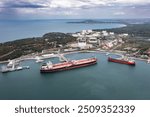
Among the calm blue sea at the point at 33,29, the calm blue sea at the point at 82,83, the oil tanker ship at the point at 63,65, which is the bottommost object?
the calm blue sea at the point at 82,83

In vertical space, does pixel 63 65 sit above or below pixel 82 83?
above

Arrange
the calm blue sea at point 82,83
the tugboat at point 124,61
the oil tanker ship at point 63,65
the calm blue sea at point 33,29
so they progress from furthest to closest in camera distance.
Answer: the calm blue sea at point 33,29 < the tugboat at point 124,61 < the oil tanker ship at point 63,65 < the calm blue sea at point 82,83

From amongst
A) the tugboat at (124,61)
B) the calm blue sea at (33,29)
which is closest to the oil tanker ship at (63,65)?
the tugboat at (124,61)

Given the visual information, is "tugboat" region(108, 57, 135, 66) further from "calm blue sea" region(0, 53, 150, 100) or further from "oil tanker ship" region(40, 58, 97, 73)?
"oil tanker ship" region(40, 58, 97, 73)

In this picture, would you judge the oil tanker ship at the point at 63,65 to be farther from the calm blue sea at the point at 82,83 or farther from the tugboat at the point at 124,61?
the tugboat at the point at 124,61

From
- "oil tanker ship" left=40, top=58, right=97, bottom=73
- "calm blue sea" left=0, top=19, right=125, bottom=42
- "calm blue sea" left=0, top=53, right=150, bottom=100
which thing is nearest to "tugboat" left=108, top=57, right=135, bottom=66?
"calm blue sea" left=0, top=53, right=150, bottom=100

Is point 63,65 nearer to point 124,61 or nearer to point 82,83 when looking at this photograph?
point 82,83

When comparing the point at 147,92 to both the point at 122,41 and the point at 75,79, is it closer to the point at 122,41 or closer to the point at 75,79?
the point at 75,79

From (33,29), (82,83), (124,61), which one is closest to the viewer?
(82,83)

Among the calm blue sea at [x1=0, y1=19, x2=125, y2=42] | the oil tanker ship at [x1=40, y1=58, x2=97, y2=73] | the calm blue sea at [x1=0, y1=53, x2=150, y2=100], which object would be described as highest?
the calm blue sea at [x1=0, y1=19, x2=125, y2=42]

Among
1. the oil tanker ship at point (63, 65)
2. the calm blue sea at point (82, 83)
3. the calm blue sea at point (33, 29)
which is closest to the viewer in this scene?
the calm blue sea at point (82, 83)

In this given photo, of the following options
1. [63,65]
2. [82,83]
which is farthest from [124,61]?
[82,83]

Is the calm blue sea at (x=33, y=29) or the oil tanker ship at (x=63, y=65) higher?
the calm blue sea at (x=33, y=29)
